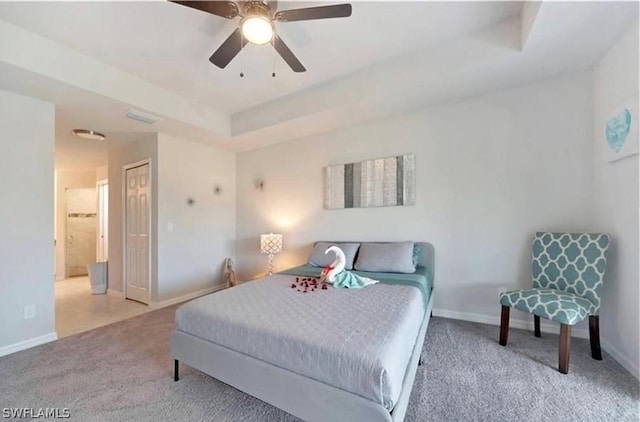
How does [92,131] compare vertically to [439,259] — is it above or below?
above

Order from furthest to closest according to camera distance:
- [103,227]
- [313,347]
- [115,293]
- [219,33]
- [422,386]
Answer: [103,227] → [115,293] → [219,33] → [422,386] → [313,347]

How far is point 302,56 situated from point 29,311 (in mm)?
3586

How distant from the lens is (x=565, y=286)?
2.37m

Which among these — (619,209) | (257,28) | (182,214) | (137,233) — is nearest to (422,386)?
(619,209)

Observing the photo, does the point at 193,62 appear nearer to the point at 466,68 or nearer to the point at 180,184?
the point at 180,184

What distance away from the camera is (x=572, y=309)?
6.49ft

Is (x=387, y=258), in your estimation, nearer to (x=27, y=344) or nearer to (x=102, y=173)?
(x=27, y=344)

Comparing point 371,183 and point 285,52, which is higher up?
point 285,52

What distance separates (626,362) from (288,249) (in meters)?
3.58

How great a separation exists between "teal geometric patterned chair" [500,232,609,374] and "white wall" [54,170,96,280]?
799 cm

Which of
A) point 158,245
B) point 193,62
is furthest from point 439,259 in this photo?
point 158,245

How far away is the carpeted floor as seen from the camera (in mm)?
1629

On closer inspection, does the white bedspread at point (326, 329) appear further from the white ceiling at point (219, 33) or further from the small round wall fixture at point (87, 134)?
the small round wall fixture at point (87, 134)

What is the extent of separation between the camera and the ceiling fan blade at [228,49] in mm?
1907
